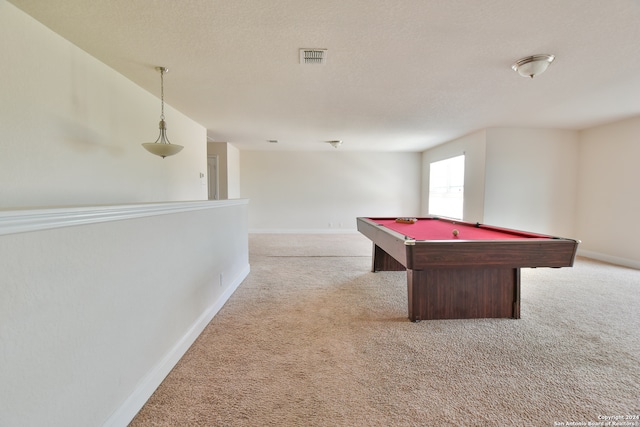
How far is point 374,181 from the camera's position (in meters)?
7.33

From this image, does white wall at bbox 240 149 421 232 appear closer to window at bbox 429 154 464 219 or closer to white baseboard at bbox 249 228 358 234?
white baseboard at bbox 249 228 358 234

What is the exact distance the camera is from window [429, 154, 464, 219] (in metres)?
5.68

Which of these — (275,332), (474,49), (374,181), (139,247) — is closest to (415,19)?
(474,49)

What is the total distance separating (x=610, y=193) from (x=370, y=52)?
197 inches

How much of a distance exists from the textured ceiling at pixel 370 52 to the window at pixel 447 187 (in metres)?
1.96

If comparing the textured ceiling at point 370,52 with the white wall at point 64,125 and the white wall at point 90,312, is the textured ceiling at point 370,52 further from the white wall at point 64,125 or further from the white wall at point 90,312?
the white wall at point 90,312

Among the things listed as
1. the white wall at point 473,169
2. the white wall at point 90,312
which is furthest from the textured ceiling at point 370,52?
the white wall at point 90,312

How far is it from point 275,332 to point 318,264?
2079 millimetres

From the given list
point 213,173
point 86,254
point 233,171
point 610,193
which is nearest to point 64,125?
point 86,254

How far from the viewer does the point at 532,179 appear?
482 centimetres

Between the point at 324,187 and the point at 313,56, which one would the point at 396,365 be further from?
the point at 324,187

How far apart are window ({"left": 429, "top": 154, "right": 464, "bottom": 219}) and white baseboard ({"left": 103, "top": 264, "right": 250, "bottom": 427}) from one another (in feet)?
17.5

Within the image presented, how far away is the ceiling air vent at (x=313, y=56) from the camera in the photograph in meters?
Result: 2.19

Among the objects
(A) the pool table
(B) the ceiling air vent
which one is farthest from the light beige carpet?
(B) the ceiling air vent
